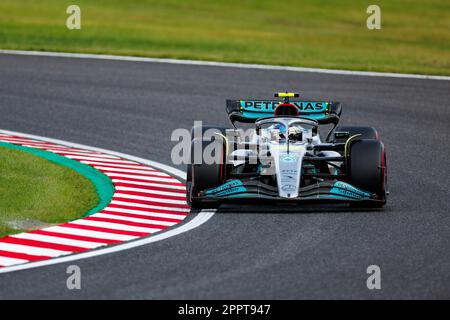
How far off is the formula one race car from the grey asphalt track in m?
0.26

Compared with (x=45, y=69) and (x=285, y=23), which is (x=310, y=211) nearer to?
(x=45, y=69)

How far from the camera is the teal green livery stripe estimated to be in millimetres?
13305

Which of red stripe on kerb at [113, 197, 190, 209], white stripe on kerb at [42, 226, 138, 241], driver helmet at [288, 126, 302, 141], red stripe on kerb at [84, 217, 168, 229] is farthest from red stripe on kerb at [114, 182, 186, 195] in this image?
white stripe on kerb at [42, 226, 138, 241]

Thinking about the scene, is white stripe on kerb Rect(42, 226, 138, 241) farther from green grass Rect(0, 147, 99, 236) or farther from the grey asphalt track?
the grey asphalt track

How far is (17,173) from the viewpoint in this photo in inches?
563

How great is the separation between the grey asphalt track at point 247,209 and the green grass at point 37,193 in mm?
1652

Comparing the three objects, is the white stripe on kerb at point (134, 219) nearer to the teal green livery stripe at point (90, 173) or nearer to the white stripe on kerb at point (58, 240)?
the teal green livery stripe at point (90, 173)

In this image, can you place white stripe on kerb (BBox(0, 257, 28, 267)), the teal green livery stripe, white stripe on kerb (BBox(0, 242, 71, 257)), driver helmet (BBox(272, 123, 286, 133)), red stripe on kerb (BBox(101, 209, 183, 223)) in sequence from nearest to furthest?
white stripe on kerb (BBox(0, 257, 28, 267))
white stripe on kerb (BBox(0, 242, 71, 257))
red stripe on kerb (BBox(101, 209, 183, 223))
the teal green livery stripe
driver helmet (BBox(272, 123, 286, 133))

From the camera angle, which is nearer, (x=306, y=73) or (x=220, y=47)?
(x=306, y=73)

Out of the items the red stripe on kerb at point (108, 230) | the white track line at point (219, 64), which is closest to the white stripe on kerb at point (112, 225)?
the red stripe on kerb at point (108, 230)

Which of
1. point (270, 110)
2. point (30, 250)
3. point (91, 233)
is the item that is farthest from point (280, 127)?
point (30, 250)
